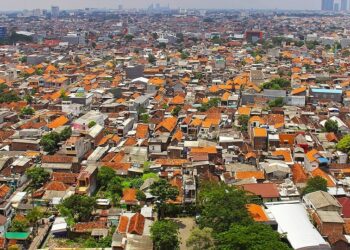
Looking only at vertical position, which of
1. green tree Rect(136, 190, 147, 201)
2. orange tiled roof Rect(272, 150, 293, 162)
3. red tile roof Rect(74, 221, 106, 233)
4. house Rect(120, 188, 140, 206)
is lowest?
red tile roof Rect(74, 221, 106, 233)

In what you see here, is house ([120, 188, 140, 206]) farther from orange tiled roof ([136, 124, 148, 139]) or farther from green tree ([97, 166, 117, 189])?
orange tiled roof ([136, 124, 148, 139])

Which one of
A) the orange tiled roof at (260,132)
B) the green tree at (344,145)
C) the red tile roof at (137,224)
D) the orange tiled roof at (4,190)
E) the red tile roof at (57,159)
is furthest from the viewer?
the orange tiled roof at (260,132)

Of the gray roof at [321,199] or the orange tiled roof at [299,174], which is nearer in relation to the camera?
the gray roof at [321,199]

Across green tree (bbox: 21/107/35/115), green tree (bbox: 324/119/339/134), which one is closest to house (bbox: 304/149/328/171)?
green tree (bbox: 324/119/339/134)

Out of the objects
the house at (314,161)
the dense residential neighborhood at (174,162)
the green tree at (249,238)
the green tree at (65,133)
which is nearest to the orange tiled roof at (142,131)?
the dense residential neighborhood at (174,162)

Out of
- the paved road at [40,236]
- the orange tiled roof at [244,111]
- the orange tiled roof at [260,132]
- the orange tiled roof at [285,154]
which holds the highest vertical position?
the orange tiled roof at [260,132]

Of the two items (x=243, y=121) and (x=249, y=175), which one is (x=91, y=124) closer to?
(x=243, y=121)

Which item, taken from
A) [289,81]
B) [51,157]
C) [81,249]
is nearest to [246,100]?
[289,81]

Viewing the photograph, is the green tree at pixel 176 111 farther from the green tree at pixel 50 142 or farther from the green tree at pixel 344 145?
the green tree at pixel 344 145
